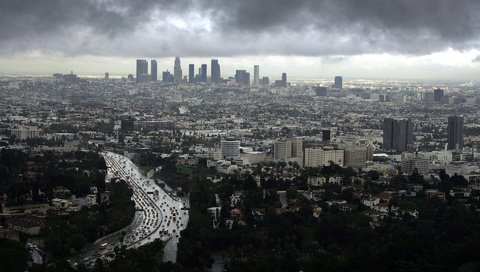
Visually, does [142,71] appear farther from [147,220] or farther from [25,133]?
[147,220]

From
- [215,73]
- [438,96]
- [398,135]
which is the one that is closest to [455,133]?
[398,135]

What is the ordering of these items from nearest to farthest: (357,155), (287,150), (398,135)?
(357,155)
(287,150)
(398,135)

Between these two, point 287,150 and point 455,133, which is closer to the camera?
point 287,150

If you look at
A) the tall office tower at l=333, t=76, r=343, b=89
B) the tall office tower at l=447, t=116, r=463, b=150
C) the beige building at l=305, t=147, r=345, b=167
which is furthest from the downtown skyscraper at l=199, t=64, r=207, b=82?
the beige building at l=305, t=147, r=345, b=167

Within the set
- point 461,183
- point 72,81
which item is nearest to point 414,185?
point 461,183

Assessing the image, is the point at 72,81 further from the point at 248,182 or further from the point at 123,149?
the point at 248,182

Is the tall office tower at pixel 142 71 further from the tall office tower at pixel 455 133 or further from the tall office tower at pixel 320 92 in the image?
the tall office tower at pixel 455 133
